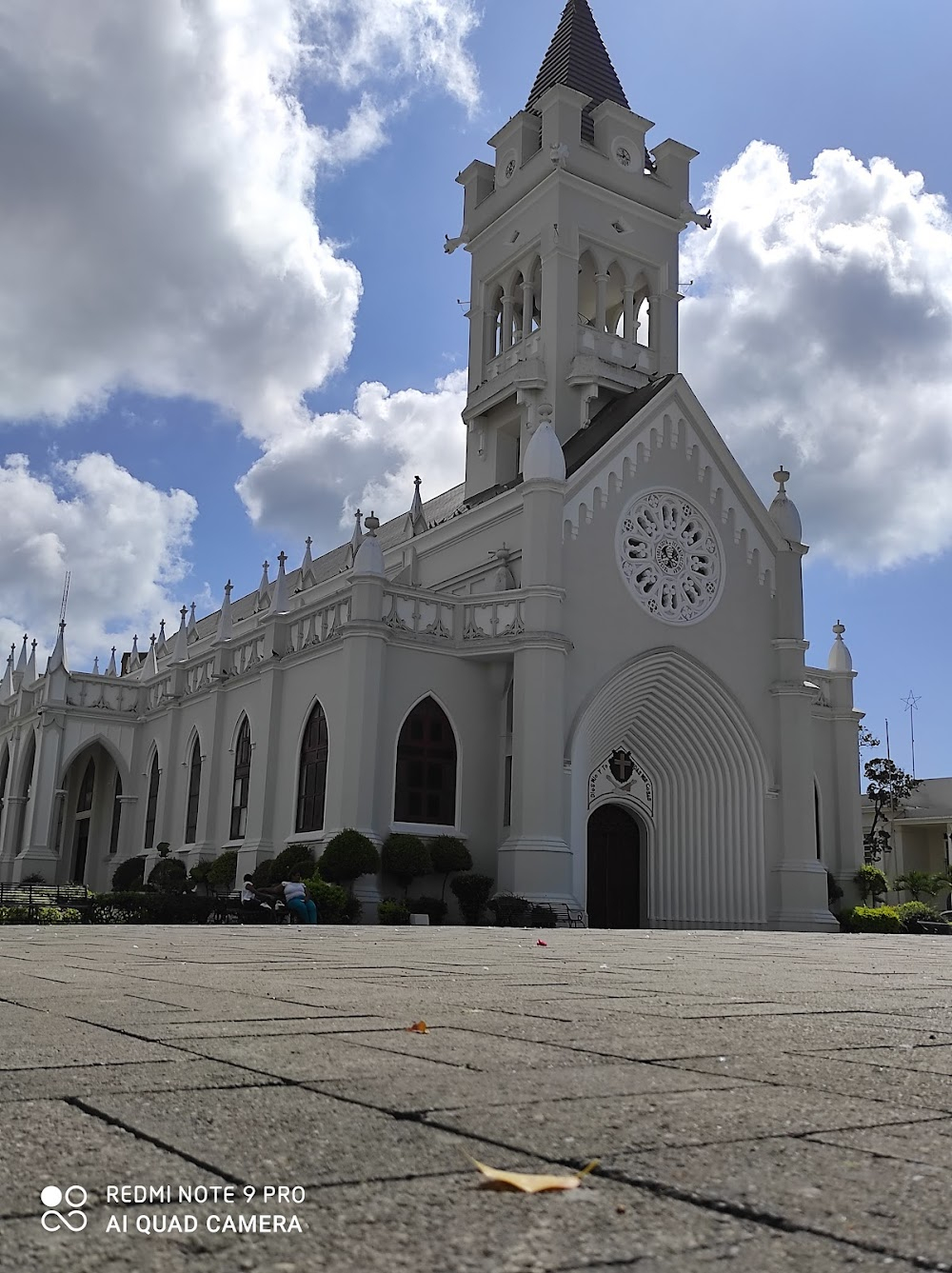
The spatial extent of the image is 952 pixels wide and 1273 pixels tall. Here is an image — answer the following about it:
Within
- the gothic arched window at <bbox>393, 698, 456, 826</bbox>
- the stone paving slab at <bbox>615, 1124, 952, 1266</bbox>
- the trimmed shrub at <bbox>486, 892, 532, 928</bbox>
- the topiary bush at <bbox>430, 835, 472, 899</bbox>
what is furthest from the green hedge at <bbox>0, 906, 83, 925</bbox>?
the stone paving slab at <bbox>615, 1124, 952, 1266</bbox>

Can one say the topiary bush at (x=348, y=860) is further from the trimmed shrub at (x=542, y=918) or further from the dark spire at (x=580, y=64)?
the dark spire at (x=580, y=64)

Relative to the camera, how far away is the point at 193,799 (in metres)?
34.5

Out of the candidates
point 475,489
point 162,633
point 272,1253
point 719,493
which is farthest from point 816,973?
point 162,633

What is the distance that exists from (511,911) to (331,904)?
3509 millimetres

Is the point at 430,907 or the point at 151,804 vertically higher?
the point at 151,804

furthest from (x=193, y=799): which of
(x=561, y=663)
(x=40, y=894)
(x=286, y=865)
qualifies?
(x=561, y=663)

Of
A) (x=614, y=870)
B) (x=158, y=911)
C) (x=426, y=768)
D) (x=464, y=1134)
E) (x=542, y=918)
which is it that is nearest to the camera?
(x=464, y=1134)

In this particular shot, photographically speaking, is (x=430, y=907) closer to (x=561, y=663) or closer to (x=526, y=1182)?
(x=561, y=663)

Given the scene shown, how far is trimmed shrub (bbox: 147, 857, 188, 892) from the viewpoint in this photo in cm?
3069

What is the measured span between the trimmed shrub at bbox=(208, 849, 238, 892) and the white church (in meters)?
0.91

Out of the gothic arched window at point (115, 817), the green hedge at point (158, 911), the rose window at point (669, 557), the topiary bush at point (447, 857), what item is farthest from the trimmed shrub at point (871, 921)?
the gothic arched window at point (115, 817)

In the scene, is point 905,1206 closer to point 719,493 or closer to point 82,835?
point 719,493

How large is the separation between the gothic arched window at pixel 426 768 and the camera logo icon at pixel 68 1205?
24253 mm

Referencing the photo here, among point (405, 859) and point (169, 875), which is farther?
point (169, 875)
